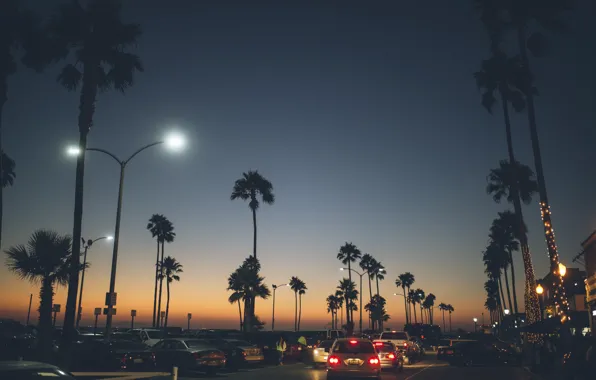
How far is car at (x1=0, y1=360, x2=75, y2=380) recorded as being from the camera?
19.8 ft

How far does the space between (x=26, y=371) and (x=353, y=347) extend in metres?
13.1

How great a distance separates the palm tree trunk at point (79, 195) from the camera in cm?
2073

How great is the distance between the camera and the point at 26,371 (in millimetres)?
6223

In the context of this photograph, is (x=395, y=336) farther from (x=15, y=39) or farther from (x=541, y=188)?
(x=15, y=39)

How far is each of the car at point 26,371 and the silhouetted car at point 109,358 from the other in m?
13.4

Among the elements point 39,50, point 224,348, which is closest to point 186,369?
point 224,348

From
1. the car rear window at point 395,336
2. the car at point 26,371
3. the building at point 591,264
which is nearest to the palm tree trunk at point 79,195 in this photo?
the car at point 26,371

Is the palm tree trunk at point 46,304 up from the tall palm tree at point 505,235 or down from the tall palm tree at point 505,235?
down

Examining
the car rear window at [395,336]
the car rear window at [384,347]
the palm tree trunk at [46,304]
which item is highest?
the palm tree trunk at [46,304]

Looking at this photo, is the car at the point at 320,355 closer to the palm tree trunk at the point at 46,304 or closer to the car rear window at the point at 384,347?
the car rear window at the point at 384,347

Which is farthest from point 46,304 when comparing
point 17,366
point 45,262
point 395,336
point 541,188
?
point 541,188

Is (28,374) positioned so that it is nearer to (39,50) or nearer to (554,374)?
(39,50)

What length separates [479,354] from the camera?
99.4ft

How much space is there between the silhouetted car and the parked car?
1585 millimetres
